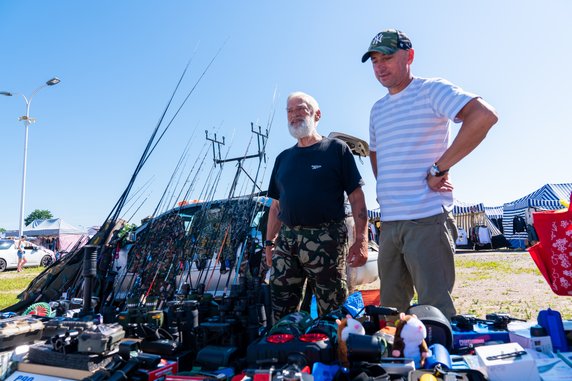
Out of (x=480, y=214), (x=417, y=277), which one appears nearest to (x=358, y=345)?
(x=417, y=277)

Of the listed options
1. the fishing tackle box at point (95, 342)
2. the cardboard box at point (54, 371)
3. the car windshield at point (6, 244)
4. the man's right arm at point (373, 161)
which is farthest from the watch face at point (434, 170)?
the car windshield at point (6, 244)

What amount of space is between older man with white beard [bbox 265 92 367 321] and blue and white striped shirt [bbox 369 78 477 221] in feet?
1.61

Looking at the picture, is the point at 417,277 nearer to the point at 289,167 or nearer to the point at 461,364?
the point at 461,364

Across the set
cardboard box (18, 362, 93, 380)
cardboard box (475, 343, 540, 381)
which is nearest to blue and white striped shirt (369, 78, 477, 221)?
cardboard box (475, 343, 540, 381)

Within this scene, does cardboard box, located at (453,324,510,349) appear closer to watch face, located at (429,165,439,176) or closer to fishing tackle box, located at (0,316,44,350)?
watch face, located at (429,165,439,176)

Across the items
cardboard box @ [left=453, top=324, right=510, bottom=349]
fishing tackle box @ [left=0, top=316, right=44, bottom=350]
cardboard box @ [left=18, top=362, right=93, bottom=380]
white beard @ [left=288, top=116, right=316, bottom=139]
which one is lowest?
cardboard box @ [left=18, top=362, right=93, bottom=380]

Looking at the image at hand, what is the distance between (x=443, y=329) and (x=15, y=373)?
175 cm

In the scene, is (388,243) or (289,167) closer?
(388,243)

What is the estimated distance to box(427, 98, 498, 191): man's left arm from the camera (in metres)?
1.78

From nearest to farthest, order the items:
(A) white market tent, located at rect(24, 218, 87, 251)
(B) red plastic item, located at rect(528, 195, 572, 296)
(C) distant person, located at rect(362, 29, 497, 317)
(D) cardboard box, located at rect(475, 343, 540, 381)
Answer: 1. (D) cardboard box, located at rect(475, 343, 540, 381)
2. (B) red plastic item, located at rect(528, 195, 572, 296)
3. (C) distant person, located at rect(362, 29, 497, 317)
4. (A) white market tent, located at rect(24, 218, 87, 251)

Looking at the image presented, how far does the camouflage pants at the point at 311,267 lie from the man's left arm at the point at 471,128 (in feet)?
3.20

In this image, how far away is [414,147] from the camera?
2.08 metres

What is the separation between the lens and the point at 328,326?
1682mm

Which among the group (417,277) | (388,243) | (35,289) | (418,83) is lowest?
(35,289)
